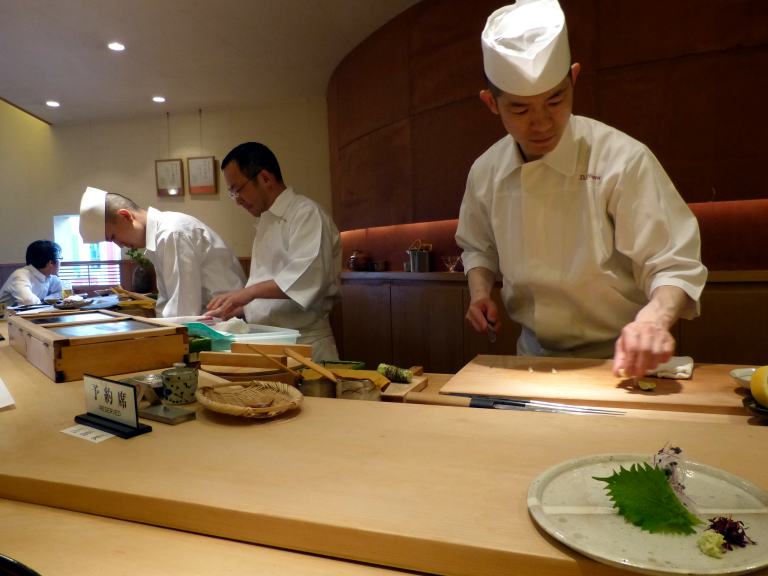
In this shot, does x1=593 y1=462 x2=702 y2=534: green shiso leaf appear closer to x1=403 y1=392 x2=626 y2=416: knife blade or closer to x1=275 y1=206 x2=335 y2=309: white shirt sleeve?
x1=403 y1=392 x2=626 y2=416: knife blade

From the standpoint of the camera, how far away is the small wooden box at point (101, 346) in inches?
51.4

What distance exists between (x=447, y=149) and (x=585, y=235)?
3021 millimetres

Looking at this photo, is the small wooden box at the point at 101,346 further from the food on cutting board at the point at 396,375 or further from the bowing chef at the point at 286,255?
the bowing chef at the point at 286,255

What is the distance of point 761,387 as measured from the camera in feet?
3.09

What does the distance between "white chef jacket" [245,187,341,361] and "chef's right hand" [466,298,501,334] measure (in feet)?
2.99

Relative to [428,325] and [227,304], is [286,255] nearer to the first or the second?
[227,304]

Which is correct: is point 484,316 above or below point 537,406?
above

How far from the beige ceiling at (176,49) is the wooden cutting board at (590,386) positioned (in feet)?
12.7

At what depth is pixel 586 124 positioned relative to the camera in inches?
61.5

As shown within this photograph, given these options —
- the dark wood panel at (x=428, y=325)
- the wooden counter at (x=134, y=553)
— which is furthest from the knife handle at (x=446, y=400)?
the dark wood panel at (x=428, y=325)

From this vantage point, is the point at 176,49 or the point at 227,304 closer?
the point at 227,304

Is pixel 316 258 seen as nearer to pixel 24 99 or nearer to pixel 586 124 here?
pixel 586 124

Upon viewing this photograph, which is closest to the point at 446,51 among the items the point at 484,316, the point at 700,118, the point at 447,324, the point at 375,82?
the point at 375,82

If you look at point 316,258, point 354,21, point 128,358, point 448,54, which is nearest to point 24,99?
point 354,21
